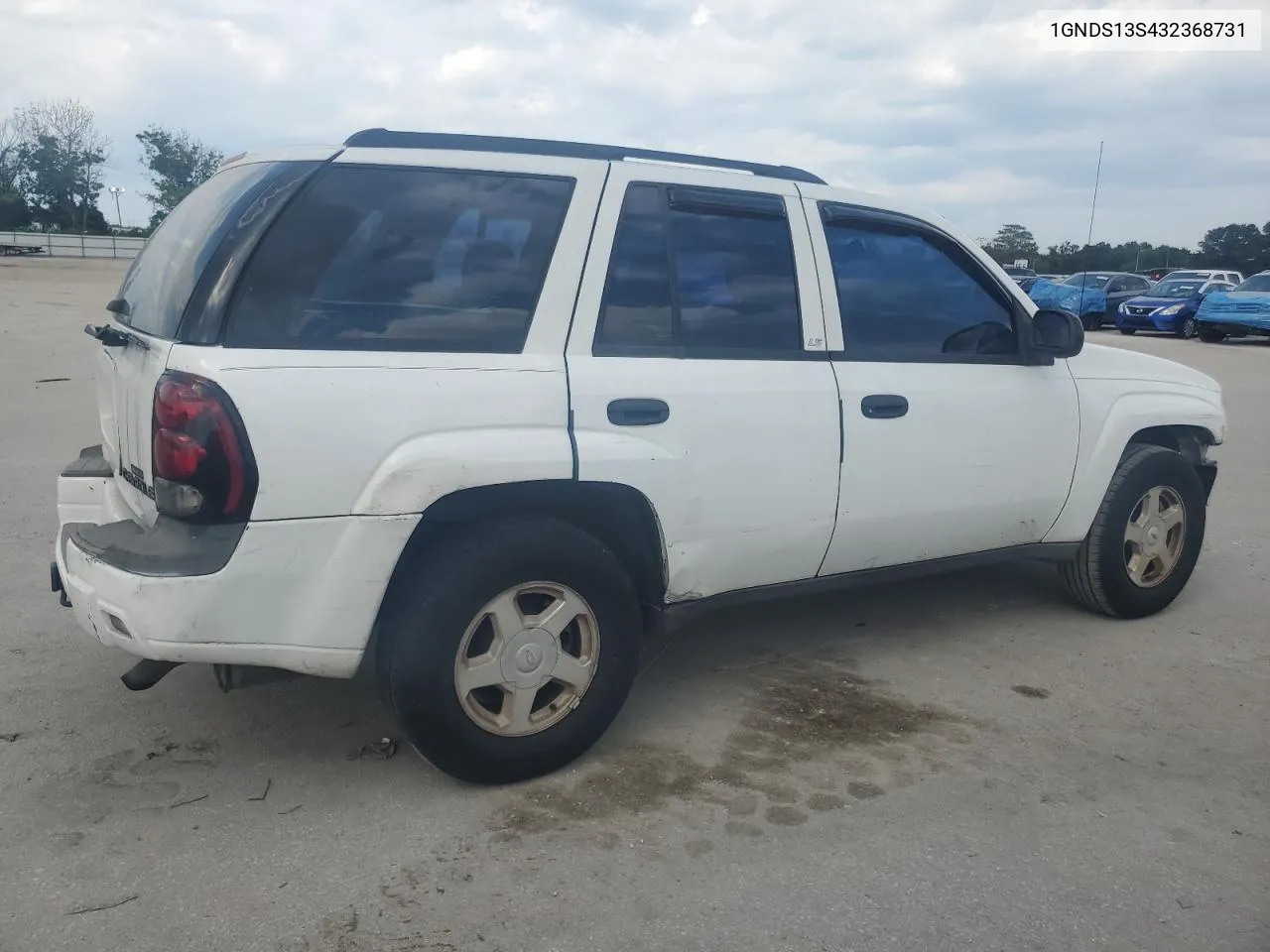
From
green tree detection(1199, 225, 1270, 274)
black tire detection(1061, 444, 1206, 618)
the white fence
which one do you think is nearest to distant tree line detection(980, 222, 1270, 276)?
green tree detection(1199, 225, 1270, 274)

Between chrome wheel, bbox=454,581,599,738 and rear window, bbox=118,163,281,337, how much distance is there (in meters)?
1.19

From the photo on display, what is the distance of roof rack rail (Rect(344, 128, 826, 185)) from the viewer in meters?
3.26

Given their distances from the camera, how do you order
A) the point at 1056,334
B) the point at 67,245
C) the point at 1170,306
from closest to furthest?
1. the point at 1056,334
2. the point at 1170,306
3. the point at 67,245

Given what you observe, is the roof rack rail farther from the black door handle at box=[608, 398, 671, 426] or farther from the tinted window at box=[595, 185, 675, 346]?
the black door handle at box=[608, 398, 671, 426]

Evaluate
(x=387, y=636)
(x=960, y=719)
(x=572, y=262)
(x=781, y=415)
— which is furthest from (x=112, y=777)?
(x=960, y=719)

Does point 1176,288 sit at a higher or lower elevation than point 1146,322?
higher

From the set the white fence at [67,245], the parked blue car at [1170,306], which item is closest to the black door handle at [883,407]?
the parked blue car at [1170,306]

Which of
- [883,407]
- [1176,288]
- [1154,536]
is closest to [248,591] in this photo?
[883,407]

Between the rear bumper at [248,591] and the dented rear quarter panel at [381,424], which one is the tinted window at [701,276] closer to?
the dented rear quarter panel at [381,424]

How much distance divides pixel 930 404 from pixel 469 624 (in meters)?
1.90

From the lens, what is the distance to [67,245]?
63.0m

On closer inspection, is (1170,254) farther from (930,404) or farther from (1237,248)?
(930,404)

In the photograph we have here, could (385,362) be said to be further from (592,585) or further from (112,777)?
(112,777)

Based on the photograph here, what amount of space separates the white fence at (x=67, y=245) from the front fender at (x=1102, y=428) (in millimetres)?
63850
